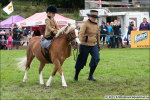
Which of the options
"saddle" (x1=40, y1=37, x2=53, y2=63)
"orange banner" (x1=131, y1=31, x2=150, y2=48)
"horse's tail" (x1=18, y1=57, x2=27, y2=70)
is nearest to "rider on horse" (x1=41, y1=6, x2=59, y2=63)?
"saddle" (x1=40, y1=37, x2=53, y2=63)

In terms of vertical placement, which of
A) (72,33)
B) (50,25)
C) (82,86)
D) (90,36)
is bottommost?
(82,86)

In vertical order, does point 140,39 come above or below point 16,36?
below

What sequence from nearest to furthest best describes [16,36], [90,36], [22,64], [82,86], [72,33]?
[72,33], [82,86], [90,36], [22,64], [16,36]

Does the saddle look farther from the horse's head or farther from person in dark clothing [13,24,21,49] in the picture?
person in dark clothing [13,24,21,49]

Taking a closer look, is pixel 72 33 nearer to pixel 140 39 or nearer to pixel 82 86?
pixel 82 86

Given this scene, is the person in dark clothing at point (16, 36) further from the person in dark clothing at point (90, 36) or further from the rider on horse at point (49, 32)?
the rider on horse at point (49, 32)

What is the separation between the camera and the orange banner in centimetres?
2202

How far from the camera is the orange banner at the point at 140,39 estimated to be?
22.0 m

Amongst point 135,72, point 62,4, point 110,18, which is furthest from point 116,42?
point 62,4

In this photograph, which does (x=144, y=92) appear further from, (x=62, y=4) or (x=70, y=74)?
(x=62, y=4)

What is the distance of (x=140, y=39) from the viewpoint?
72.7ft

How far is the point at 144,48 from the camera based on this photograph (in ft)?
73.5

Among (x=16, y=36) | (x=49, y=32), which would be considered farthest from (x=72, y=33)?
(x=16, y=36)

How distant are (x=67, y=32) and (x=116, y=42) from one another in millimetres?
15745
